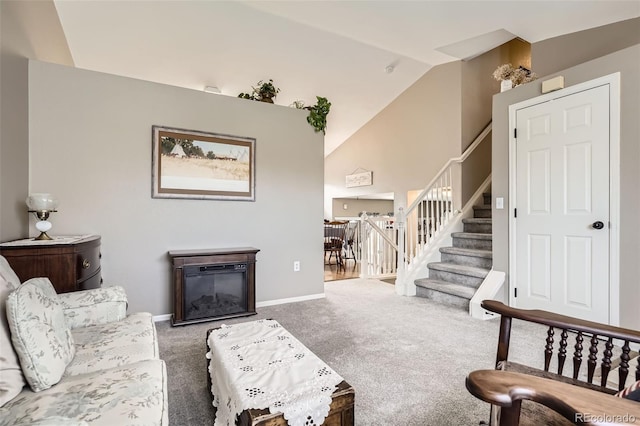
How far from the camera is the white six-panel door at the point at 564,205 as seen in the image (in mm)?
2523

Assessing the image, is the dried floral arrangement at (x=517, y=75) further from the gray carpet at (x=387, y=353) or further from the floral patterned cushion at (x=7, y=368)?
the floral patterned cushion at (x=7, y=368)

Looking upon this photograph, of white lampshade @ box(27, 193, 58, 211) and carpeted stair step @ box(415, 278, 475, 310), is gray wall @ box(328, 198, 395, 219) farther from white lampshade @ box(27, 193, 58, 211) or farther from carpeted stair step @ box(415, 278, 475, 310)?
white lampshade @ box(27, 193, 58, 211)

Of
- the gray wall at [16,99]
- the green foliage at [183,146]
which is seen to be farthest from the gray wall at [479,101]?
the gray wall at [16,99]

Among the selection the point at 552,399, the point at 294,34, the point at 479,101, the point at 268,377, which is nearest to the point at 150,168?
the point at 294,34

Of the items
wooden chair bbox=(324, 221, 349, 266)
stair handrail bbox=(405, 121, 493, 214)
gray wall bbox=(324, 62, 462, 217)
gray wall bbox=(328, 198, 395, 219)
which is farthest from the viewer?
gray wall bbox=(328, 198, 395, 219)

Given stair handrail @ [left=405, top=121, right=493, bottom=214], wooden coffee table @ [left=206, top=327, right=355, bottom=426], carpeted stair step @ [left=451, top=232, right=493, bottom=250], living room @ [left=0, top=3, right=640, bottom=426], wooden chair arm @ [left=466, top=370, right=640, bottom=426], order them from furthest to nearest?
stair handrail @ [left=405, top=121, right=493, bottom=214] → carpeted stair step @ [left=451, top=232, right=493, bottom=250] → living room @ [left=0, top=3, right=640, bottom=426] → wooden coffee table @ [left=206, top=327, right=355, bottom=426] → wooden chair arm @ [left=466, top=370, right=640, bottom=426]

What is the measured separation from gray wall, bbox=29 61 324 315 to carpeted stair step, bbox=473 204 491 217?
257cm

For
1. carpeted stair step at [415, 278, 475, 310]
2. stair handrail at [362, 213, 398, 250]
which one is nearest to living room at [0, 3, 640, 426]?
carpeted stair step at [415, 278, 475, 310]

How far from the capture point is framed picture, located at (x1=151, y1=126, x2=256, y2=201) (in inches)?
121

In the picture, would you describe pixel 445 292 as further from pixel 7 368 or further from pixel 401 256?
pixel 7 368

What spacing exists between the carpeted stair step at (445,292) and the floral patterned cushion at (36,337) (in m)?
3.47

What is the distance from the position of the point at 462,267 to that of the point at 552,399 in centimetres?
326

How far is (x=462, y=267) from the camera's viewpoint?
3725mm

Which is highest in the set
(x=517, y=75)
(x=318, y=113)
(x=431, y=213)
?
(x=517, y=75)
